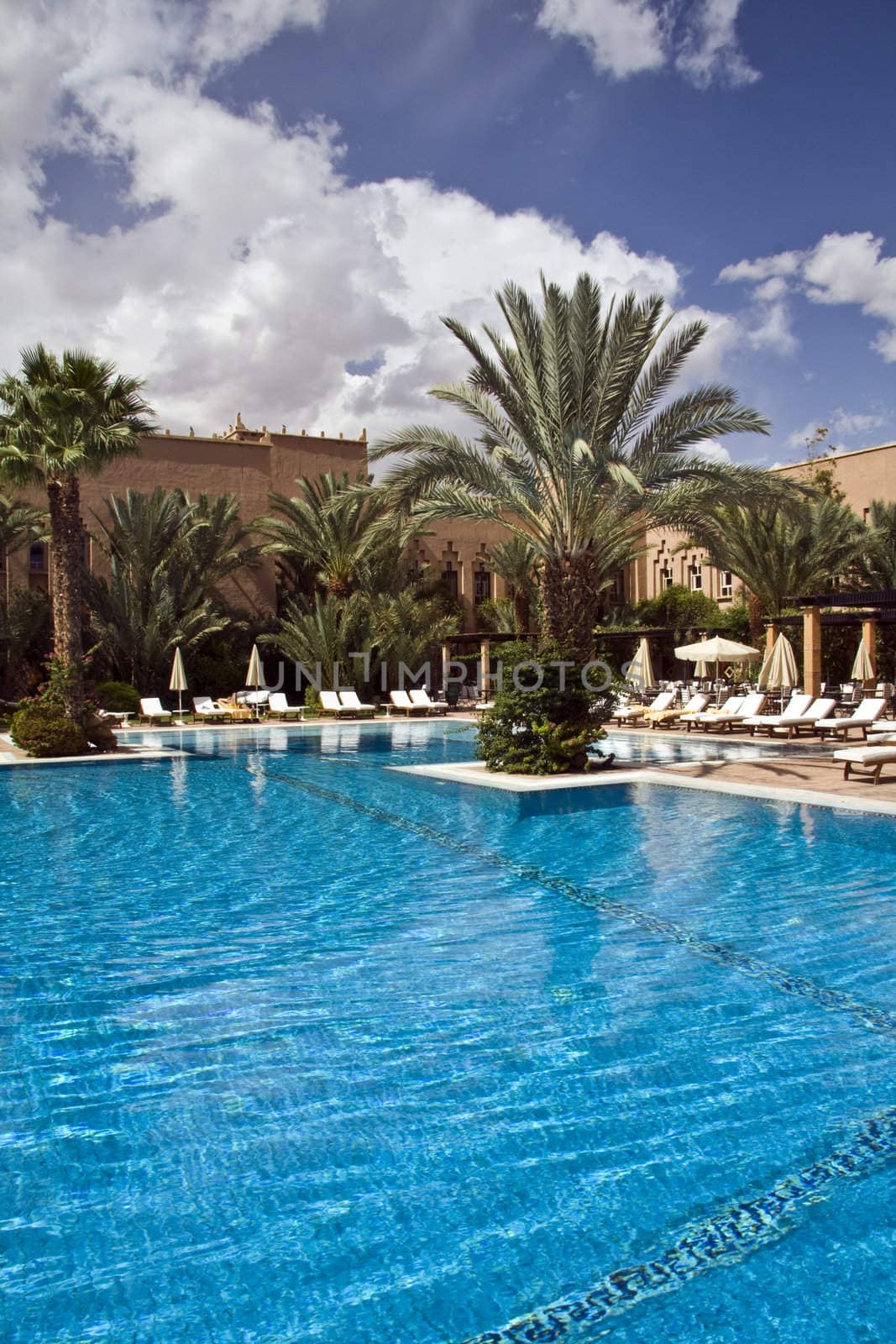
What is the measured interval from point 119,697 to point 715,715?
49.0 ft

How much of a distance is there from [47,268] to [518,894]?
1305cm

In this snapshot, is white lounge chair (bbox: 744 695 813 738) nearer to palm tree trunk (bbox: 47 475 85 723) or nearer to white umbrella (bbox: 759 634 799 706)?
white umbrella (bbox: 759 634 799 706)

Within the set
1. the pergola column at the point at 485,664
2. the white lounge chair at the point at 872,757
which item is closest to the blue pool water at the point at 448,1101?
the white lounge chair at the point at 872,757

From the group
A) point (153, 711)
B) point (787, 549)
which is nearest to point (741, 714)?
point (787, 549)

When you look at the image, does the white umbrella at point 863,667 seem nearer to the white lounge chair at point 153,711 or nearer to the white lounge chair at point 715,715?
the white lounge chair at point 715,715

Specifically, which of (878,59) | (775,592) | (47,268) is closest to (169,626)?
(47,268)

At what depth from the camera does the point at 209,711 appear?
25.6 metres

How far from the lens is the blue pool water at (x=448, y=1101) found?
2816mm

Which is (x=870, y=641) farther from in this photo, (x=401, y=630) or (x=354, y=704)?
(x=354, y=704)

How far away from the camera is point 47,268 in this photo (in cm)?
1541

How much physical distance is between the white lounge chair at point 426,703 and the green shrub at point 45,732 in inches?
441

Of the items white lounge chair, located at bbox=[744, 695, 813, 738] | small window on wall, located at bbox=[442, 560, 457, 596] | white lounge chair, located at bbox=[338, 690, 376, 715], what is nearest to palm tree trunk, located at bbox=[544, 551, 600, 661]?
white lounge chair, located at bbox=[744, 695, 813, 738]

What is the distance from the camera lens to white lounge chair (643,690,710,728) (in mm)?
21609

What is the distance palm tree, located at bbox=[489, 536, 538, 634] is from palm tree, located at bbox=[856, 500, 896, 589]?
1011 centimetres
